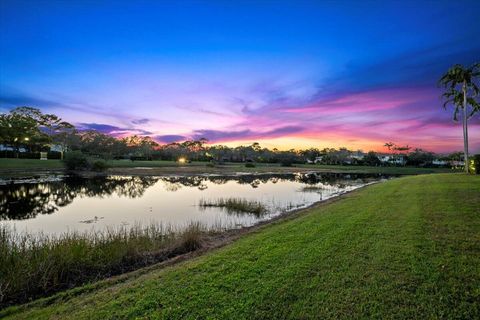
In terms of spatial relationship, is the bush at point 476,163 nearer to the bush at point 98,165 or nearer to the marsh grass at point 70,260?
the marsh grass at point 70,260

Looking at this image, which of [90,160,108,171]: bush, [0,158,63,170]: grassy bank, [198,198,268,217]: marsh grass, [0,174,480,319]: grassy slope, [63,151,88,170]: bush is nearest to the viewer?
[0,174,480,319]: grassy slope

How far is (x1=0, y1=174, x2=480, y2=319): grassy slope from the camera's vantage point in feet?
14.6

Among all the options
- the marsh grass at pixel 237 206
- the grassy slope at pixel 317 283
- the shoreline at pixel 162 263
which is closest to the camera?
the grassy slope at pixel 317 283

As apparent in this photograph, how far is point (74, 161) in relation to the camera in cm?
5156

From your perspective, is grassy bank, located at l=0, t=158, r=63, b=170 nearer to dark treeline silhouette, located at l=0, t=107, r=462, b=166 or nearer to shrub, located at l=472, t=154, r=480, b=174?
dark treeline silhouette, located at l=0, t=107, r=462, b=166

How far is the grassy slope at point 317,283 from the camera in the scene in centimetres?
446

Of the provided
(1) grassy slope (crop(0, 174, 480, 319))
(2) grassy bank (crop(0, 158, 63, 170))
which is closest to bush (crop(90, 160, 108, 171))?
(2) grassy bank (crop(0, 158, 63, 170))

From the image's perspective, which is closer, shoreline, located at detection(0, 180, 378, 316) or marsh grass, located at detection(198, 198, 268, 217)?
shoreline, located at detection(0, 180, 378, 316)

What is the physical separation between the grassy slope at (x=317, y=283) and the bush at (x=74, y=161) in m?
53.0

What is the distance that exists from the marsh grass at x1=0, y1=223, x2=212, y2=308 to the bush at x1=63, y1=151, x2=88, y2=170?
4870cm

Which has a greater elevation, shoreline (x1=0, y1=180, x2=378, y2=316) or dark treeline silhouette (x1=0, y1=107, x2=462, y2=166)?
dark treeline silhouette (x1=0, y1=107, x2=462, y2=166)

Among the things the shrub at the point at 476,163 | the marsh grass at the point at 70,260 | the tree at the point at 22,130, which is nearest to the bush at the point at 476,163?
the shrub at the point at 476,163

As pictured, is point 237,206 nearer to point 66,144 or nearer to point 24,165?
point 24,165

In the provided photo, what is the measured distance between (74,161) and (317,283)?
187ft
